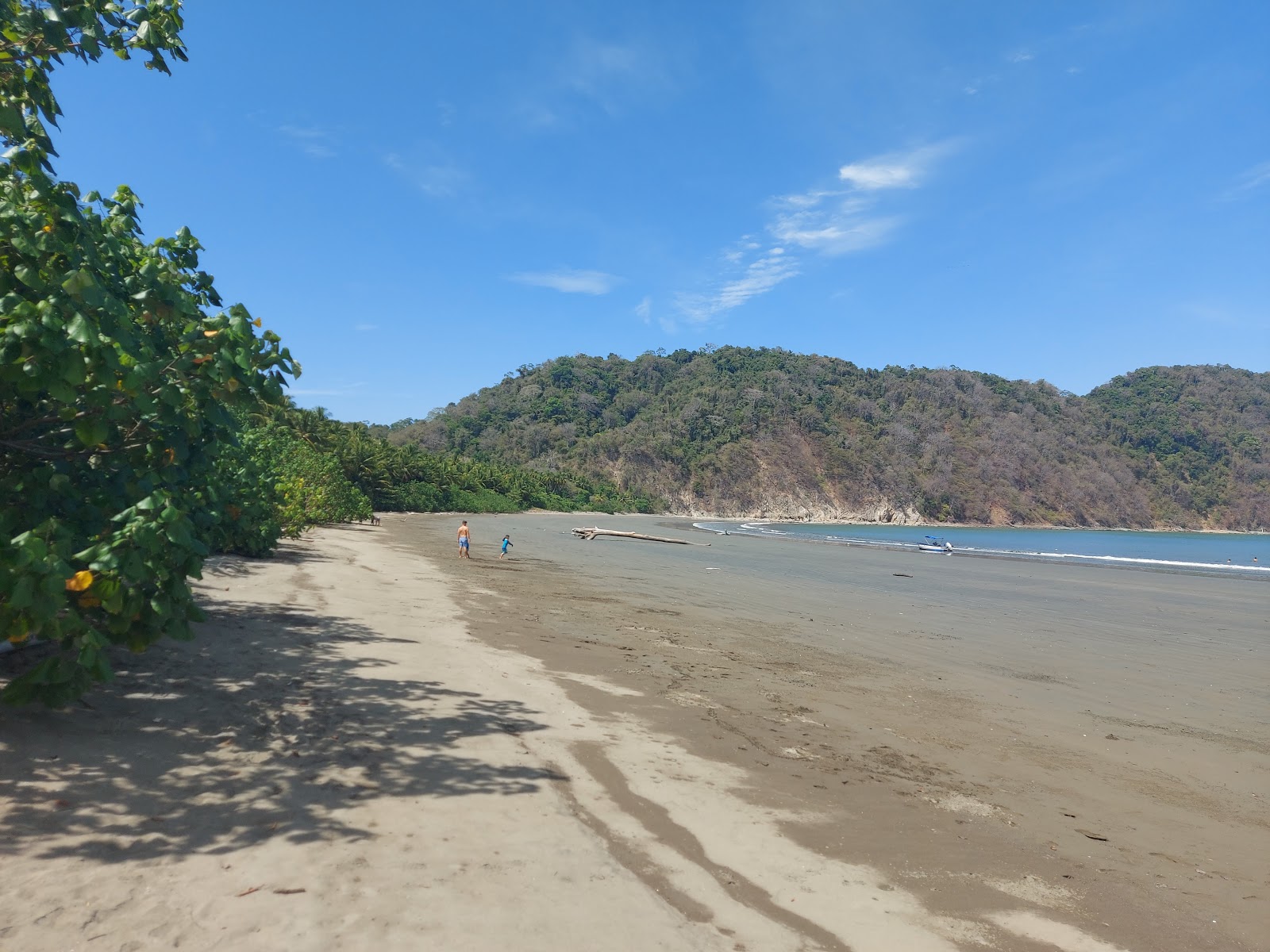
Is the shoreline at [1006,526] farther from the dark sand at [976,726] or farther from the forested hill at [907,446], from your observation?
the dark sand at [976,726]

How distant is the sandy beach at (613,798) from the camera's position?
3854 millimetres

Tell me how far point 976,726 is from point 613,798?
5050 millimetres

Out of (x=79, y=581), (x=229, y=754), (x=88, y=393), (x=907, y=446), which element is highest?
(x=907, y=446)

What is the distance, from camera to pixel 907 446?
13950cm

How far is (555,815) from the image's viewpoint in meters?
5.14

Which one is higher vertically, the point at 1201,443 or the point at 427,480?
the point at 1201,443

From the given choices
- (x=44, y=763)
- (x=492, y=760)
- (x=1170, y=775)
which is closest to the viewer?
(x=44, y=763)

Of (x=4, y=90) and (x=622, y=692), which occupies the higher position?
(x=4, y=90)

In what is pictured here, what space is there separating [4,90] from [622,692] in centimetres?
766

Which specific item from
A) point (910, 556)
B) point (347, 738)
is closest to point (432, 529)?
point (910, 556)

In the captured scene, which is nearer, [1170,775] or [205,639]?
[1170,775]

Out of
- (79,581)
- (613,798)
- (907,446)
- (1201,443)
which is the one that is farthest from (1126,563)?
(1201,443)

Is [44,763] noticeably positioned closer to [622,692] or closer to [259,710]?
[259,710]

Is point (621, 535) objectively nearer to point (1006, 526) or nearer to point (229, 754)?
point (229, 754)
